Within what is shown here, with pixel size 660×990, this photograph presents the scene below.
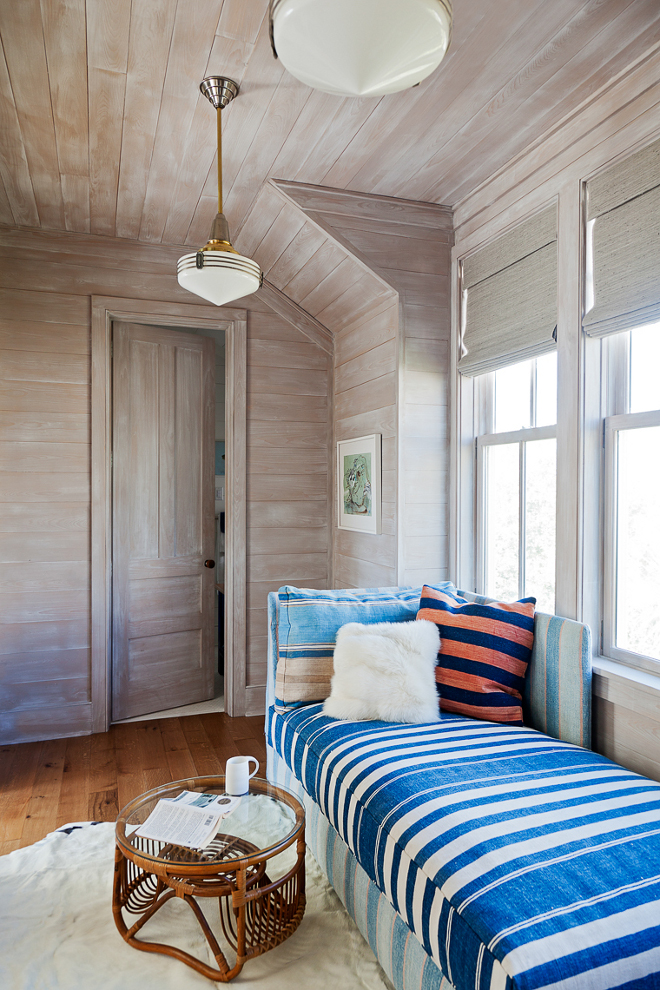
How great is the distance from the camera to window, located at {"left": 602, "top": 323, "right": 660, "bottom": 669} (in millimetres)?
2004

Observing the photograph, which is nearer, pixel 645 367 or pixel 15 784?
pixel 645 367

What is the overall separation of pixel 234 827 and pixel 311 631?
0.81 m

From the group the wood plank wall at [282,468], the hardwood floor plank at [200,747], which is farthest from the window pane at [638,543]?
the wood plank wall at [282,468]

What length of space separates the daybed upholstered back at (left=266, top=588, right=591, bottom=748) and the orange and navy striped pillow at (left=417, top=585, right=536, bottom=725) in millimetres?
45

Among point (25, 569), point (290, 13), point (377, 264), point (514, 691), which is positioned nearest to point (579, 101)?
point (377, 264)

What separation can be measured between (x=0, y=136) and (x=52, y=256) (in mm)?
992

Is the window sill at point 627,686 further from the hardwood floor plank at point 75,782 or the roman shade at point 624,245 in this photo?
the hardwood floor plank at point 75,782

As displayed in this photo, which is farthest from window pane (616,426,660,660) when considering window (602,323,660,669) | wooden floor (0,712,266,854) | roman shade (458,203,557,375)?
wooden floor (0,712,266,854)

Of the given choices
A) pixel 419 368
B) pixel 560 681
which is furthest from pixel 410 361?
pixel 560 681

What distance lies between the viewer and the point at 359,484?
11.0ft

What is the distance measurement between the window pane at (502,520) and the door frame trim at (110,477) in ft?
4.72

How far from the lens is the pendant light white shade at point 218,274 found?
2.09m

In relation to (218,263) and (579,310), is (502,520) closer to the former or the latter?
(579,310)

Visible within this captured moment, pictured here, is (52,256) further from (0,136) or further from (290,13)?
(290,13)
